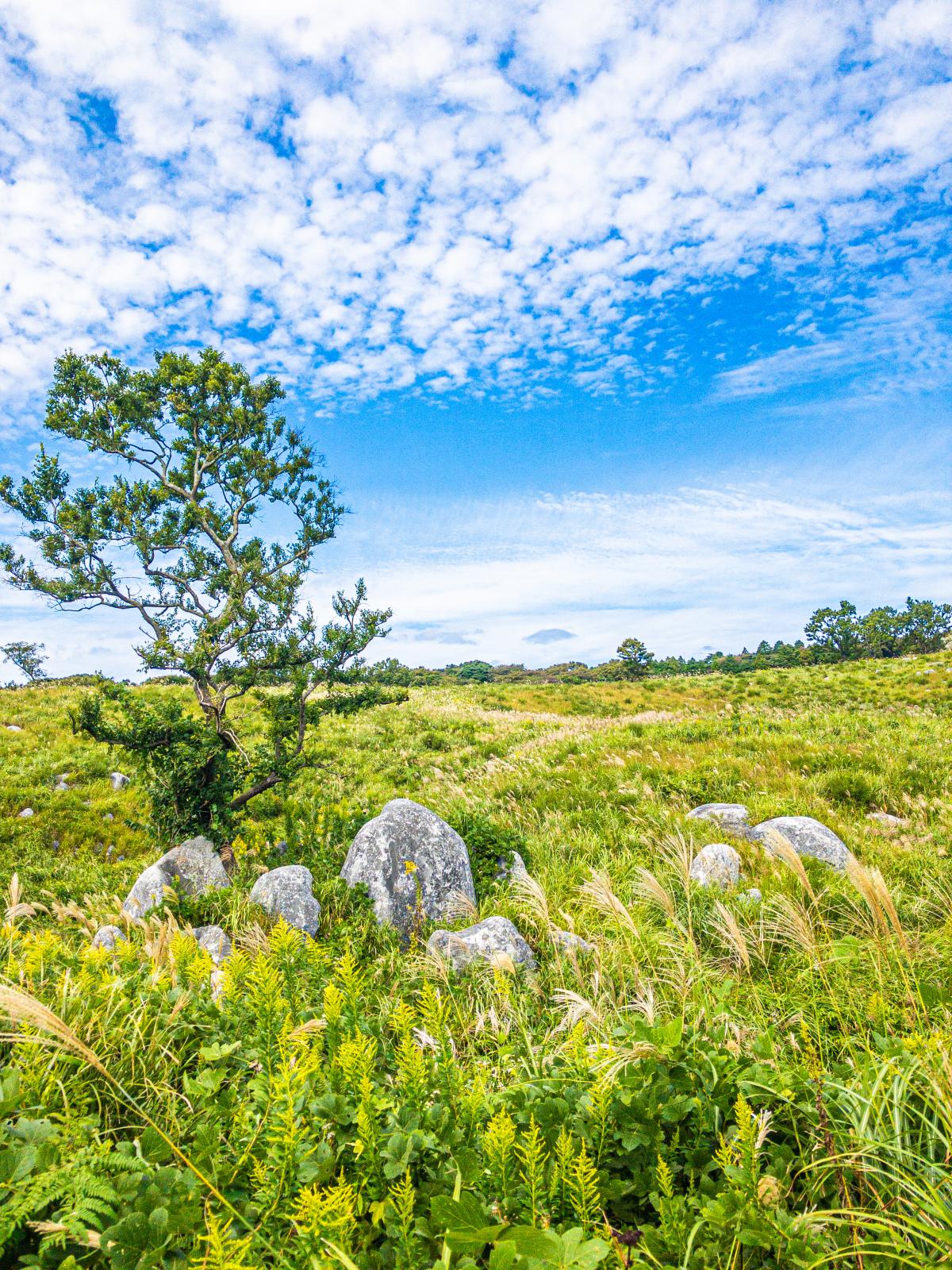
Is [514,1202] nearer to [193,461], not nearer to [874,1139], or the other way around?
[874,1139]

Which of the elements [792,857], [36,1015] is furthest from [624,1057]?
[36,1015]

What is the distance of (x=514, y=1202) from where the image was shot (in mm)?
1800

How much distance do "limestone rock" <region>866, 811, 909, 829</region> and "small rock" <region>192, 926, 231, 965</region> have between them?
9393 mm

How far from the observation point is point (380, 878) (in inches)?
289

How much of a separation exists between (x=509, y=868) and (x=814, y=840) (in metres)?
4.12

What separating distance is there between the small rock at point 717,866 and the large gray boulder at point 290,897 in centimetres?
466

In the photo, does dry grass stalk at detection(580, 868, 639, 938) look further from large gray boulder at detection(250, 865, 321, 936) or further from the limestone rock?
the limestone rock

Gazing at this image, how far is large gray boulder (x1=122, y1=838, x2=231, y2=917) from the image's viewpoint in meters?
7.66

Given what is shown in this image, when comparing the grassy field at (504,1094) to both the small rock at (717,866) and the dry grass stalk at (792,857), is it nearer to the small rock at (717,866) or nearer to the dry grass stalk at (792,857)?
the dry grass stalk at (792,857)

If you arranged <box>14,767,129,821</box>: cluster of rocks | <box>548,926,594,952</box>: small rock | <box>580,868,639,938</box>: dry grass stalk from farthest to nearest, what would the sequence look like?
1. <box>14,767,129,821</box>: cluster of rocks
2. <box>548,926,594,952</box>: small rock
3. <box>580,868,639,938</box>: dry grass stalk

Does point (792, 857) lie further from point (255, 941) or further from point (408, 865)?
point (408, 865)

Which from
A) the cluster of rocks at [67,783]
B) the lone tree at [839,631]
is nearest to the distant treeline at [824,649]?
the lone tree at [839,631]

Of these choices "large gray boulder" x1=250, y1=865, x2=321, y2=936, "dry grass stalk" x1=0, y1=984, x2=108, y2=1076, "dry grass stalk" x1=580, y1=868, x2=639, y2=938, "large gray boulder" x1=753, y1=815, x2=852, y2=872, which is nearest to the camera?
"dry grass stalk" x1=0, y1=984, x2=108, y2=1076

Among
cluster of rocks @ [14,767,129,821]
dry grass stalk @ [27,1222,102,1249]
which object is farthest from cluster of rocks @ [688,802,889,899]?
cluster of rocks @ [14,767,129,821]
